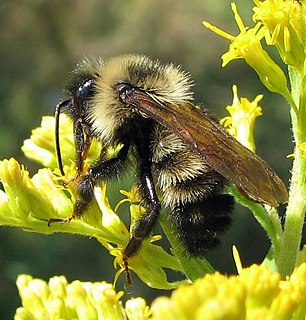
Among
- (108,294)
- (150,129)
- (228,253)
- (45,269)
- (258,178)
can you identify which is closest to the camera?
(258,178)

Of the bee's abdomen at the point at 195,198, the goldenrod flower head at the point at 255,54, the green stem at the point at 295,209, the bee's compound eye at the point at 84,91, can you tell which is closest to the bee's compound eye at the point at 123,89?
the bee's compound eye at the point at 84,91

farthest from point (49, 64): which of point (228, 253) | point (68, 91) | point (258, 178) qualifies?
point (258, 178)

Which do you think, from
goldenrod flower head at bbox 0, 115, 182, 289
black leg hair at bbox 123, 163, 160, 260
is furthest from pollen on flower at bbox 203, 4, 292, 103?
goldenrod flower head at bbox 0, 115, 182, 289

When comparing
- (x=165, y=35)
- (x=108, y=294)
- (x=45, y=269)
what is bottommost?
(x=108, y=294)

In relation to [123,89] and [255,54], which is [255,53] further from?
[123,89]

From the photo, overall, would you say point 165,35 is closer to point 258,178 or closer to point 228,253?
point 228,253

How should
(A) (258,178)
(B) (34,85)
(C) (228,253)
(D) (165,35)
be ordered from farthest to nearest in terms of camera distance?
1. (D) (165,35)
2. (B) (34,85)
3. (C) (228,253)
4. (A) (258,178)

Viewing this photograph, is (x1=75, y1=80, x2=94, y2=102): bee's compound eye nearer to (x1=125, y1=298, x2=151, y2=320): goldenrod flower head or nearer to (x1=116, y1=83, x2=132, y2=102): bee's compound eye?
(x1=116, y1=83, x2=132, y2=102): bee's compound eye
